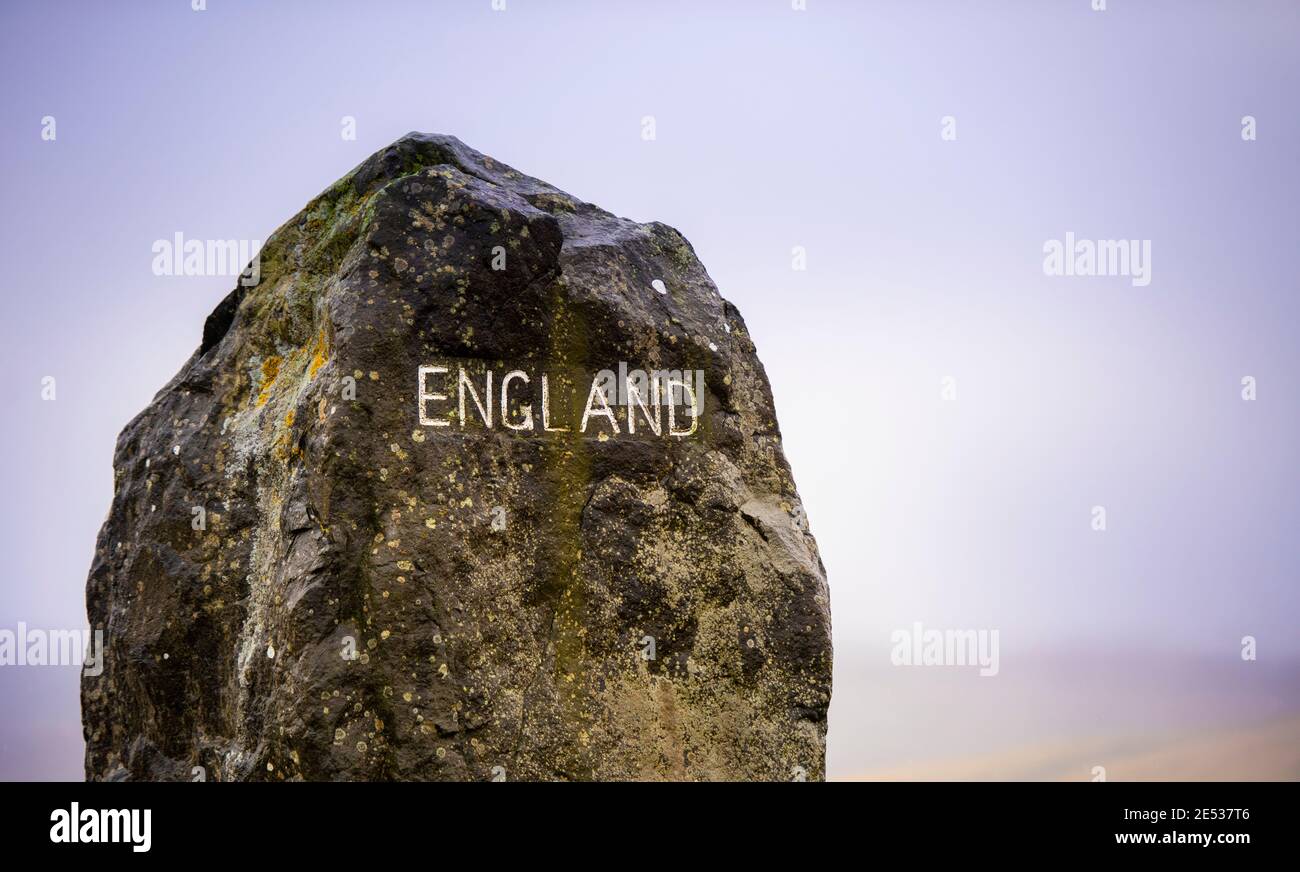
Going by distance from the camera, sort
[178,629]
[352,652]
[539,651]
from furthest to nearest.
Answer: [178,629]
[539,651]
[352,652]

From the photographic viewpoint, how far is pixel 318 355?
5195 mm

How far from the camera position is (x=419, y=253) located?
16.4 ft

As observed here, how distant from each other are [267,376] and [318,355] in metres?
0.57

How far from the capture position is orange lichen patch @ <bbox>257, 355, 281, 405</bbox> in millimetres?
5570

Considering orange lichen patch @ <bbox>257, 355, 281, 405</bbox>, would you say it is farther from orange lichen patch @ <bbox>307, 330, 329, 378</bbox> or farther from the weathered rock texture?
orange lichen patch @ <bbox>307, 330, 329, 378</bbox>

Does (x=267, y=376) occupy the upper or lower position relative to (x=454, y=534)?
upper

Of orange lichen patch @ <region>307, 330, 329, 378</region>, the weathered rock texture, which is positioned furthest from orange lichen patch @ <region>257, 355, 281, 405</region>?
orange lichen patch @ <region>307, 330, 329, 378</region>

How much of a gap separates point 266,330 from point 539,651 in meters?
2.07

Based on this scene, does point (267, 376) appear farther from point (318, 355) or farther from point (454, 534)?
point (454, 534)

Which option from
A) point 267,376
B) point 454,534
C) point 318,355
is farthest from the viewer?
point 267,376

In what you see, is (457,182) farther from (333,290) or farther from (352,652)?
(352,652)

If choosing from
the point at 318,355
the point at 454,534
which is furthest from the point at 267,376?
the point at 454,534

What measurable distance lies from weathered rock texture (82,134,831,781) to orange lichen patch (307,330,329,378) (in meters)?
0.02
